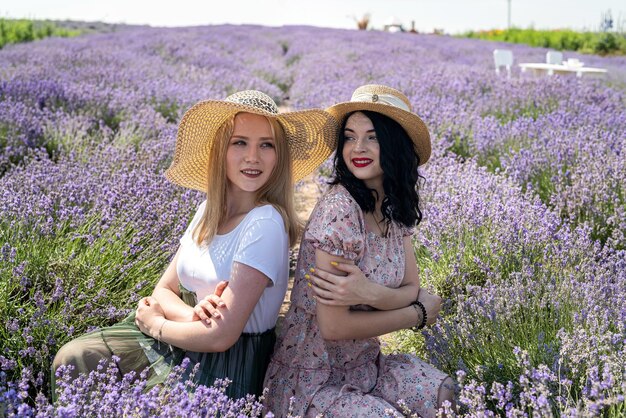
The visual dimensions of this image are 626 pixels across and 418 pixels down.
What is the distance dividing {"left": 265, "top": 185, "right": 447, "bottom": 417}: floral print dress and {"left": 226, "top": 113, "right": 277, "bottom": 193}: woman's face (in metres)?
0.23

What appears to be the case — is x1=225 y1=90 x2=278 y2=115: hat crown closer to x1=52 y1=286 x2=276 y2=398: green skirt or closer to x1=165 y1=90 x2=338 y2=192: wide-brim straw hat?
x1=165 y1=90 x2=338 y2=192: wide-brim straw hat

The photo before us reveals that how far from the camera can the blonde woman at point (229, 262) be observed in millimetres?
1926

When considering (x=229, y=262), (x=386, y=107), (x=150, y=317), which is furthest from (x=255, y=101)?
(x=150, y=317)

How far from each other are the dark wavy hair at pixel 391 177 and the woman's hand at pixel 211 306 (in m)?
0.52

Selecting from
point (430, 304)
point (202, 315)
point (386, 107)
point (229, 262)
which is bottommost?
point (430, 304)

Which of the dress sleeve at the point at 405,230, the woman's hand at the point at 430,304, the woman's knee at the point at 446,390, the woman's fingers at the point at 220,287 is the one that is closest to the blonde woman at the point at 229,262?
the woman's fingers at the point at 220,287

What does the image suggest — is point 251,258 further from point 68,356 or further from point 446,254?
point 446,254

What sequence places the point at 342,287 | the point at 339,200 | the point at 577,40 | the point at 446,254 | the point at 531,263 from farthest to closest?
1. the point at 577,40
2. the point at 446,254
3. the point at 531,263
4. the point at 339,200
5. the point at 342,287

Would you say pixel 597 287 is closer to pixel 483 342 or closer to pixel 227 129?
pixel 483 342

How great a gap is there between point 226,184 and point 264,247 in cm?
35

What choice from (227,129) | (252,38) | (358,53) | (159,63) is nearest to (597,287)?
(227,129)

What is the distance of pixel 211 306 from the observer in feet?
6.26

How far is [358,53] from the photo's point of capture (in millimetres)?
13703

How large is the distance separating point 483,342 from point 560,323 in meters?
0.26
